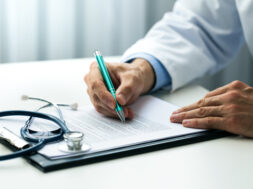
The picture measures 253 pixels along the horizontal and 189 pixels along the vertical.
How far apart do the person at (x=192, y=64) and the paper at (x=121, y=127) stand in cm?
2

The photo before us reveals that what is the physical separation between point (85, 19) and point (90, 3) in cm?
7

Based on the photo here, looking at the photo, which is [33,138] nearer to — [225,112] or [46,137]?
[46,137]

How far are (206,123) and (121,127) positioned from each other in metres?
0.15

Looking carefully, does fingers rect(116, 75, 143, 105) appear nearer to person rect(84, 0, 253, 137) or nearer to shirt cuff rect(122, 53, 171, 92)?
person rect(84, 0, 253, 137)

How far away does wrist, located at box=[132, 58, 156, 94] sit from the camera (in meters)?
0.96

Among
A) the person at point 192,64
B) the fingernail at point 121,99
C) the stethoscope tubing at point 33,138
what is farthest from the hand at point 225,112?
the stethoscope tubing at point 33,138

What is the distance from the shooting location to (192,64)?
3.61 feet

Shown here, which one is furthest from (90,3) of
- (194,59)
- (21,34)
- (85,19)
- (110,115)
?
(110,115)

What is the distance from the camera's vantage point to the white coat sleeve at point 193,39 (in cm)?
107

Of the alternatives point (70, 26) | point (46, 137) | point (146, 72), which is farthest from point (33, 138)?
point (70, 26)

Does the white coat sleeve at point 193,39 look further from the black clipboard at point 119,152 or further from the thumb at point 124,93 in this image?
the black clipboard at point 119,152

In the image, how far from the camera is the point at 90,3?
1.79 metres

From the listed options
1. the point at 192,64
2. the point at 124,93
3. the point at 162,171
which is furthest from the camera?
the point at 192,64

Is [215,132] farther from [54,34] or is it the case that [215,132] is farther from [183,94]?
[54,34]
